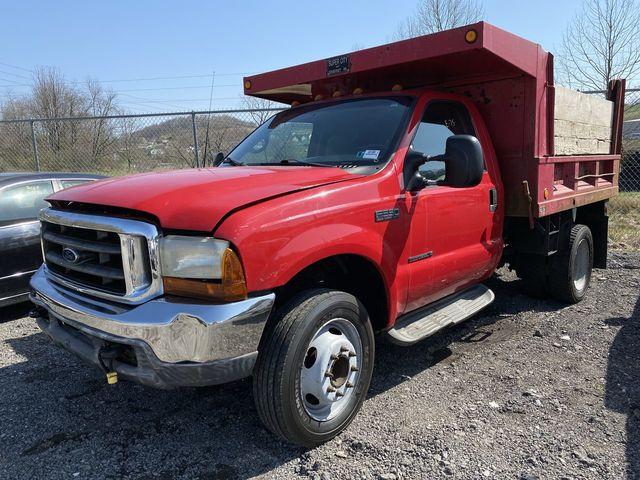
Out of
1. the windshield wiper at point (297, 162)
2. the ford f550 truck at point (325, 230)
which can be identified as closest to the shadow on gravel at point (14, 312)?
A: the ford f550 truck at point (325, 230)

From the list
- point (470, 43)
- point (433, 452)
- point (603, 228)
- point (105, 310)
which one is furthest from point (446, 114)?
point (603, 228)

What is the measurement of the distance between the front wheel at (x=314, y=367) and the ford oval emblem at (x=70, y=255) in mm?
1192

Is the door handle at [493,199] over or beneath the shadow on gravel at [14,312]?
over

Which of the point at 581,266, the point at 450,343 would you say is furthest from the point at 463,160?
the point at 581,266

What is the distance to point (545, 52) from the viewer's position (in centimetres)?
435

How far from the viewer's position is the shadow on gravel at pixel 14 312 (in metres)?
5.21

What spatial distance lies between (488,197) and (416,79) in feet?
4.12

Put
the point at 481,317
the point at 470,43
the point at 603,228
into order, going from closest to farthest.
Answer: the point at 470,43, the point at 481,317, the point at 603,228

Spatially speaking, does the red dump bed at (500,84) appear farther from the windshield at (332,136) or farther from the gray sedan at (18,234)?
the gray sedan at (18,234)

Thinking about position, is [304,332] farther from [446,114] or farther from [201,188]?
[446,114]

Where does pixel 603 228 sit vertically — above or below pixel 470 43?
below

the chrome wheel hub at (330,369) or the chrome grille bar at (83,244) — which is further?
the chrome wheel hub at (330,369)

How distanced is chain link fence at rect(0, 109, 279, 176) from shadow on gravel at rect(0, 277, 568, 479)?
5866 millimetres

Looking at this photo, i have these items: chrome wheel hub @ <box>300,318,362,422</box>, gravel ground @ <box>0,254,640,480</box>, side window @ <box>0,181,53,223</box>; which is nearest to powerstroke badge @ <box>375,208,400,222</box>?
chrome wheel hub @ <box>300,318,362,422</box>
